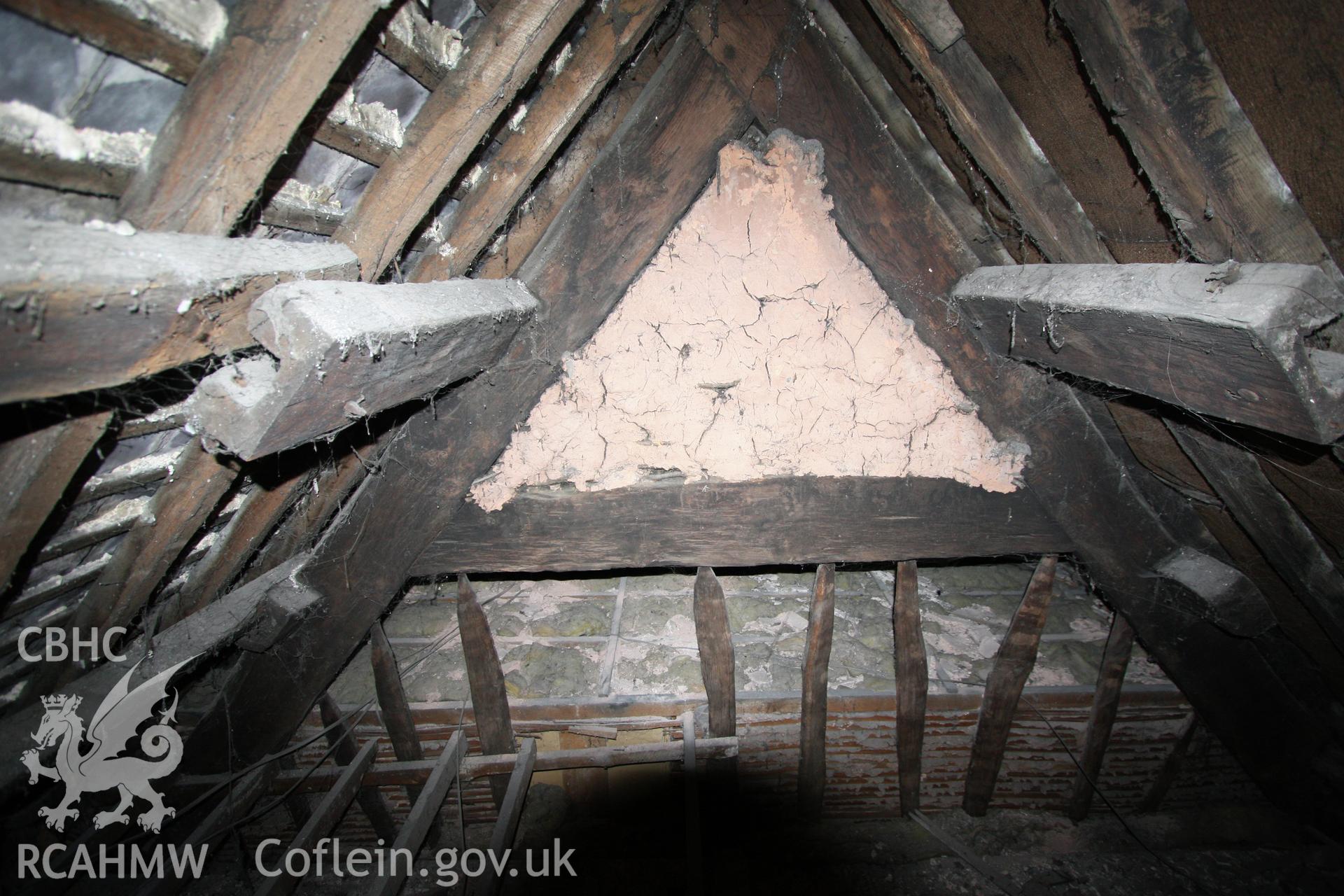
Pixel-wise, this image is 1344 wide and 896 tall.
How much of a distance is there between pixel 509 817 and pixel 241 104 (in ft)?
Result: 8.11

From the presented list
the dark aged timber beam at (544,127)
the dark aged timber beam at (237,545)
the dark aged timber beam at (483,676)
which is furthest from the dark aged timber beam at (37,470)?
the dark aged timber beam at (483,676)

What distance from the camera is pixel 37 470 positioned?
40.1 inches

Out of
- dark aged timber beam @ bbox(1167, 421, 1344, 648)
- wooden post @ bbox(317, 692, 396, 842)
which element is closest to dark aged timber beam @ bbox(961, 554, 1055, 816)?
dark aged timber beam @ bbox(1167, 421, 1344, 648)

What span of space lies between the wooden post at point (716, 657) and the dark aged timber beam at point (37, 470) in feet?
6.08

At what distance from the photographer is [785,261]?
1720 mm

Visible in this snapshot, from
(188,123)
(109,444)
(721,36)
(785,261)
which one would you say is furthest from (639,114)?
(109,444)

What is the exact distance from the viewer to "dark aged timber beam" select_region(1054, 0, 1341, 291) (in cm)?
96

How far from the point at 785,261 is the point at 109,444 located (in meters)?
1.71

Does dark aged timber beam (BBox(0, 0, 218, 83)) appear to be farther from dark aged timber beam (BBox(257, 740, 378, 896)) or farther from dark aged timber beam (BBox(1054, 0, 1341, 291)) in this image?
dark aged timber beam (BBox(257, 740, 378, 896))

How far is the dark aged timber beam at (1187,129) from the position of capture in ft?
3.16

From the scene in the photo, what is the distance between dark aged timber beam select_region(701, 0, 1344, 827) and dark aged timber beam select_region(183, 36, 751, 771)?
0.15 meters

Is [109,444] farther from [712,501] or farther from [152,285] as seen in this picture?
[712,501]

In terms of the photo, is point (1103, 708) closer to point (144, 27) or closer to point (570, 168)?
point (570, 168)

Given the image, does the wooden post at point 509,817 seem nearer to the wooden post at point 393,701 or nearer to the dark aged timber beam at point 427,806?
the dark aged timber beam at point 427,806
